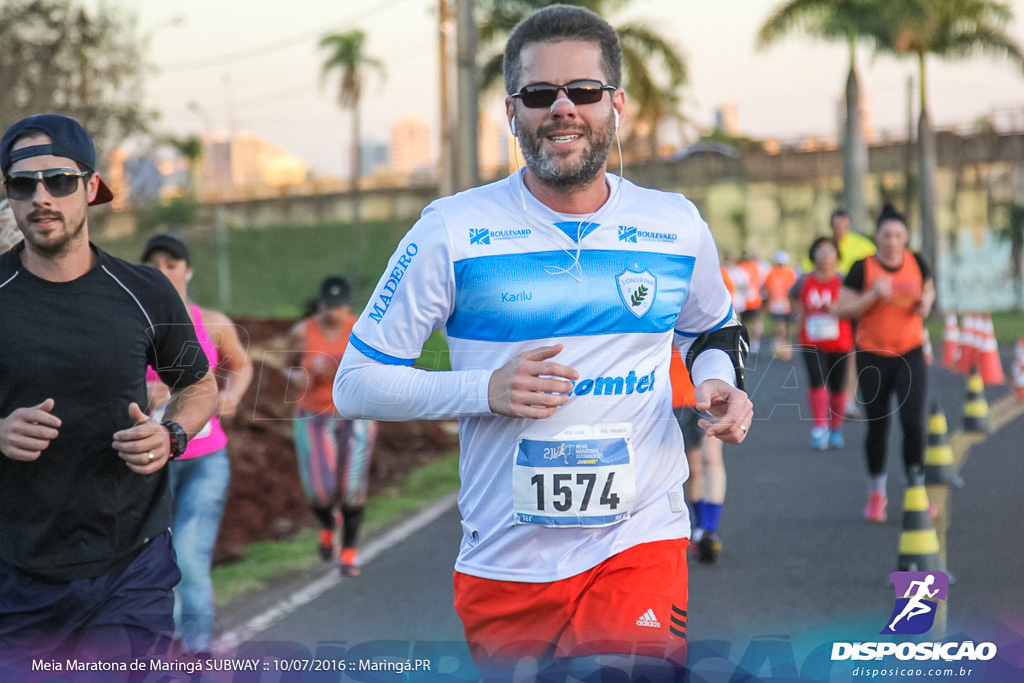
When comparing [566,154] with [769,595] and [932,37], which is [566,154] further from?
[932,37]

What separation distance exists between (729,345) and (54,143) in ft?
6.48

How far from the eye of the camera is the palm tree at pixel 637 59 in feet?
87.1

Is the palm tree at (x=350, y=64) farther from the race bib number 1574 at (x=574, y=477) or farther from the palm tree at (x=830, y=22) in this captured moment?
the race bib number 1574 at (x=574, y=477)

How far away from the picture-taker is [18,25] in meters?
15.9

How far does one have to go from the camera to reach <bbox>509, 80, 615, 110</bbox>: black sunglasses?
3383mm

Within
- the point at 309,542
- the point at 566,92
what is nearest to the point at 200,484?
the point at 566,92

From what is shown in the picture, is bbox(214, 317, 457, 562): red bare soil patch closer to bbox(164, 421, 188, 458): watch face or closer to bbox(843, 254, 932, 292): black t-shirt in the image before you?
bbox(843, 254, 932, 292): black t-shirt

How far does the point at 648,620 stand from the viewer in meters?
3.30

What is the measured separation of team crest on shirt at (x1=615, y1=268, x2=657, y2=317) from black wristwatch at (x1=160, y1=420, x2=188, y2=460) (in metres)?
1.38

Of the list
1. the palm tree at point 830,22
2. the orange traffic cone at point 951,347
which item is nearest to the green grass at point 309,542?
the orange traffic cone at point 951,347

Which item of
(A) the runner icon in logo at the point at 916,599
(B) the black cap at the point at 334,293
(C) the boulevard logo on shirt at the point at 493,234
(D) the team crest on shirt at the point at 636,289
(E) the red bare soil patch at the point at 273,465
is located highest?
(C) the boulevard logo on shirt at the point at 493,234

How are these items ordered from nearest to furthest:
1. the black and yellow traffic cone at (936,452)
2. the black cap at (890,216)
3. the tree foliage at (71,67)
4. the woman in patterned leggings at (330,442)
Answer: the woman in patterned leggings at (330,442) < the black cap at (890,216) < the black and yellow traffic cone at (936,452) < the tree foliage at (71,67)

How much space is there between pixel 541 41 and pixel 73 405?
1.61 metres

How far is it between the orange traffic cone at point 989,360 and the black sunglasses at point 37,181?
1637 cm
